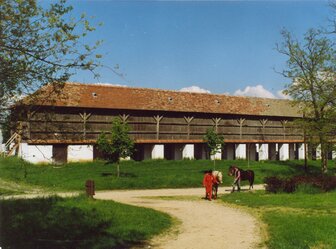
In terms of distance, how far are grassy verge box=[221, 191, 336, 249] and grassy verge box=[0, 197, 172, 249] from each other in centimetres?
340

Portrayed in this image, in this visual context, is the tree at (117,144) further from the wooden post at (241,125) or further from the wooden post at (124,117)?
the wooden post at (241,125)

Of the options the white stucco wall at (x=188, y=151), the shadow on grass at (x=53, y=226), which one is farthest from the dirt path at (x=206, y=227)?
the white stucco wall at (x=188, y=151)

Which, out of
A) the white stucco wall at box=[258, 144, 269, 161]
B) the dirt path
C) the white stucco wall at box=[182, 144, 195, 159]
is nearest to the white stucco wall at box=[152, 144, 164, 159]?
the white stucco wall at box=[182, 144, 195, 159]

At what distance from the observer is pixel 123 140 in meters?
28.2

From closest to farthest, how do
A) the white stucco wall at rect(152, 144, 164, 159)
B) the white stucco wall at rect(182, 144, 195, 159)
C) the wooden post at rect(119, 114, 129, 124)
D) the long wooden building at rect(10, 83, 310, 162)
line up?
the long wooden building at rect(10, 83, 310, 162) → the wooden post at rect(119, 114, 129, 124) → the white stucco wall at rect(152, 144, 164, 159) → the white stucco wall at rect(182, 144, 195, 159)

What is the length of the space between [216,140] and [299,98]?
8610 mm

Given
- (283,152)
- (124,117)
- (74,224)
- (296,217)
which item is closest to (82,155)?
(124,117)

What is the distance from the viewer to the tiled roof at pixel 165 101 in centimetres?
4019

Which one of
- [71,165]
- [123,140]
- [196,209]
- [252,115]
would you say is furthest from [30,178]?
[252,115]

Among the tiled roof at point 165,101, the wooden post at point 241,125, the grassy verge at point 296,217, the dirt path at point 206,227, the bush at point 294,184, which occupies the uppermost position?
the tiled roof at point 165,101

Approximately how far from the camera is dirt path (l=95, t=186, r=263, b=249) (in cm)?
1031

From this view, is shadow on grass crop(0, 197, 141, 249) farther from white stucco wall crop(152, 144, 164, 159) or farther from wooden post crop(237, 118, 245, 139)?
wooden post crop(237, 118, 245, 139)

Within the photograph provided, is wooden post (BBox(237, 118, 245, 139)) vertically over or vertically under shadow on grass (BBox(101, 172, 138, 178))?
over

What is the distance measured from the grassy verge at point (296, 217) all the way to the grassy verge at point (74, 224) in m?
3.40
